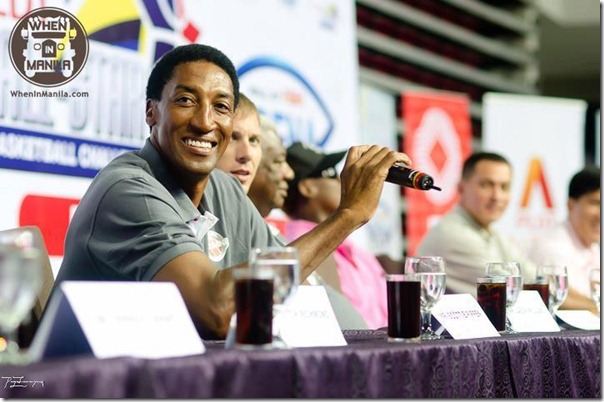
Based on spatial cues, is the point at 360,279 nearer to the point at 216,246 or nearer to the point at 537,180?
the point at 216,246

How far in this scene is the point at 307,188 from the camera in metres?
3.61

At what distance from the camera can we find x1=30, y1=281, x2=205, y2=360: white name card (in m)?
1.15

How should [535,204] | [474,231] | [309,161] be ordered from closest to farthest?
[309,161], [474,231], [535,204]

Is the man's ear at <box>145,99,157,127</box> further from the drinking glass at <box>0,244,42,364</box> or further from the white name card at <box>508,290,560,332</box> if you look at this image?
the drinking glass at <box>0,244,42,364</box>

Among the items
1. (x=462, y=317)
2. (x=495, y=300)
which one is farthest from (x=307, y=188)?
(x=462, y=317)

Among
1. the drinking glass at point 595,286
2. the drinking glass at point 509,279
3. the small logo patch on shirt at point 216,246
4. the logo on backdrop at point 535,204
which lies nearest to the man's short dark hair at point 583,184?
the logo on backdrop at point 535,204

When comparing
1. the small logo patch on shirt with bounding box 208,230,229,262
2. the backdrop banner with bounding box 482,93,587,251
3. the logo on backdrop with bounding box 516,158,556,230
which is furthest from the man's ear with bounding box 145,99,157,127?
the logo on backdrop with bounding box 516,158,556,230

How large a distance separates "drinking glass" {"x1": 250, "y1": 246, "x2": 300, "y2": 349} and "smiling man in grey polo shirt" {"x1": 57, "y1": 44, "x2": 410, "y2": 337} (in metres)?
0.22

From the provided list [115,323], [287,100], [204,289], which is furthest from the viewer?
[287,100]

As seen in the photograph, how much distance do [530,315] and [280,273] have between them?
34.3 inches

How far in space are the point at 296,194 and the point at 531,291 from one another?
1.57 meters

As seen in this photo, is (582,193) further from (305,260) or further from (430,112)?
(305,260)

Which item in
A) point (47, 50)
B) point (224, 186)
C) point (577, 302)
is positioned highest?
point (47, 50)

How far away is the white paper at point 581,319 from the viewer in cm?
226
